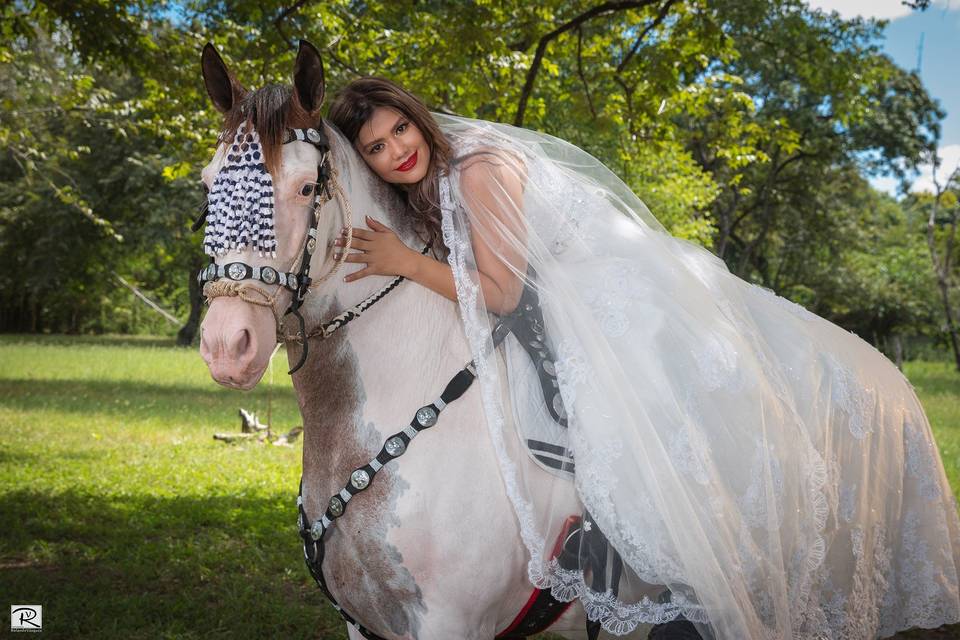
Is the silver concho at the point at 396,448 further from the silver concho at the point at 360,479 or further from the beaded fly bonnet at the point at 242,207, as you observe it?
the beaded fly bonnet at the point at 242,207

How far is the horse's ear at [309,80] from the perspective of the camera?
213cm

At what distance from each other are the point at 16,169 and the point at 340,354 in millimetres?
33492

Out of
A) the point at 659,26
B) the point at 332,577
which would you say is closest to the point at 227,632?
the point at 332,577

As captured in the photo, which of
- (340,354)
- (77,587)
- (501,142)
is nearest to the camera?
(340,354)

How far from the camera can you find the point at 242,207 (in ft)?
6.47

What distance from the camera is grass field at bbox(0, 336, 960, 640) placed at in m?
4.98

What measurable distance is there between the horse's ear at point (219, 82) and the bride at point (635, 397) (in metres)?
0.38

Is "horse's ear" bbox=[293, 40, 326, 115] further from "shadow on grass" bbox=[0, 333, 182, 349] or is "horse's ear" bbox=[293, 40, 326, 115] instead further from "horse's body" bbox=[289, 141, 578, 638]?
"shadow on grass" bbox=[0, 333, 182, 349]

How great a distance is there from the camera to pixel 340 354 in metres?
2.32

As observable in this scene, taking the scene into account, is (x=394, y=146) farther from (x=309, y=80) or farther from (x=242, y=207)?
(x=242, y=207)

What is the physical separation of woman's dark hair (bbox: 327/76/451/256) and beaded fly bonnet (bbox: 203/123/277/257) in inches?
20.2

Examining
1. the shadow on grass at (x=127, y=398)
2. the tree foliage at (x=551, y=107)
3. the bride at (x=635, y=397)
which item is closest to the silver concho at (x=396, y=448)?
the bride at (x=635, y=397)

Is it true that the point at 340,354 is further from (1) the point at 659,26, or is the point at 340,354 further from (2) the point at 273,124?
(1) the point at 659,26

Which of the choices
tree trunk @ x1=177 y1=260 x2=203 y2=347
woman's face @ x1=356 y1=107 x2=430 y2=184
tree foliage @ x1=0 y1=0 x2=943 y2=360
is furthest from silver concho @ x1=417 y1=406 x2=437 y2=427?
tree trunk @ x1=177 y1=260 x2=203 y2=347
